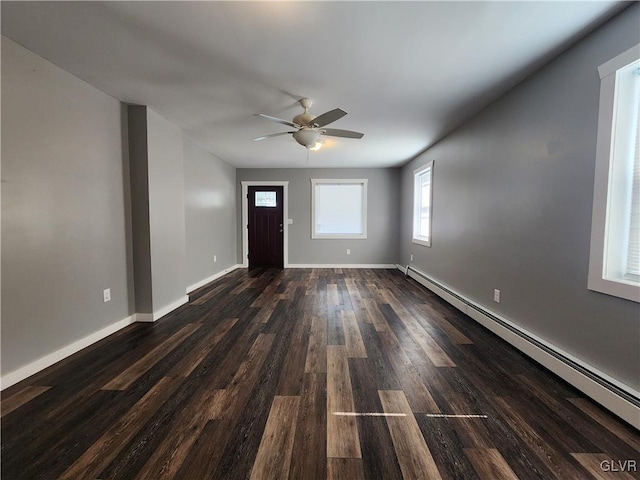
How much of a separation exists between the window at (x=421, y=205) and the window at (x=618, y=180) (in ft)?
9.66

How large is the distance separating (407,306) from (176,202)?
3.30 metres

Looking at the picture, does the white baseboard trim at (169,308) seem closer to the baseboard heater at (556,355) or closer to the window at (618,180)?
the baseboard heater at (556,355)

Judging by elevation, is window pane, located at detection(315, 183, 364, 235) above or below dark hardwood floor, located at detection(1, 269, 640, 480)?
above

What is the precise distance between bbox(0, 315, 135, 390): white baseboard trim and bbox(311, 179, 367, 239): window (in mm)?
4355

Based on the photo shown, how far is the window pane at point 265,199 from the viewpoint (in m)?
6.43

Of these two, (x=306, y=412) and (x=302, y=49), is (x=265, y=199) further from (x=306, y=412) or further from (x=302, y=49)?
(x=306, y=412)

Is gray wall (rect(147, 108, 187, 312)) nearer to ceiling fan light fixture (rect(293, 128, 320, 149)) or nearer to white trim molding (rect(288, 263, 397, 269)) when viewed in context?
ceiling fan light fixture (rect(293, 128, 320, 149))

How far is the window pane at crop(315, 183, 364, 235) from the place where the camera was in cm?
646

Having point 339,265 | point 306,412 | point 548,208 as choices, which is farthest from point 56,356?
point 339,265

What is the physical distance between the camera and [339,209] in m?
6.52

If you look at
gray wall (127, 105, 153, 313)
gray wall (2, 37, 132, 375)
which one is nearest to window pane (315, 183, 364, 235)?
gray wall (127, 105, 153, 313)

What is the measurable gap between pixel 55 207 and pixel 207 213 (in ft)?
9.03

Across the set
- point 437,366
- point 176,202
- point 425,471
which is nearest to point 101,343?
point 176,202

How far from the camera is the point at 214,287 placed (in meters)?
4.55
